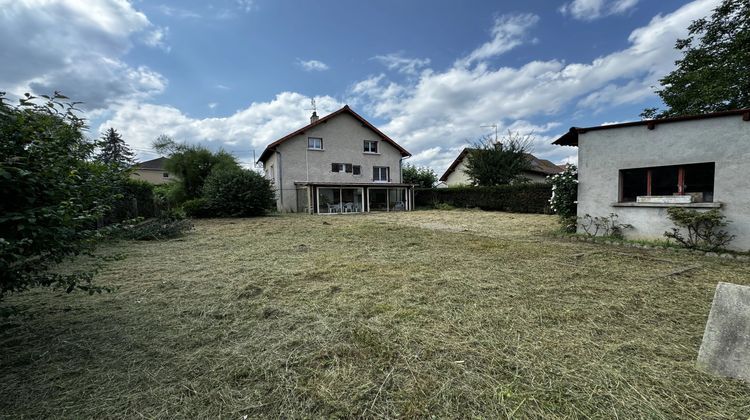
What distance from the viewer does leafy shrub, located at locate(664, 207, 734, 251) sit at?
5.96 m

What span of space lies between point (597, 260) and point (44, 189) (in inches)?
288

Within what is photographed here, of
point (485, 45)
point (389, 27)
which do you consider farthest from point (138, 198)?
point (485, 45)

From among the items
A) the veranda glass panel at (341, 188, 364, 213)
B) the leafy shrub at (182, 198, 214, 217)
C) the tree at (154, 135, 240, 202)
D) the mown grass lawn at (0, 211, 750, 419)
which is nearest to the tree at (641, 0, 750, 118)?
the mown grass lawn at (0, 211, 750, 419)

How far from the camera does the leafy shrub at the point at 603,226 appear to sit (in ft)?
24.5

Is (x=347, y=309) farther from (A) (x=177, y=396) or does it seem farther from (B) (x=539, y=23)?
(B) (x=539, y=23)

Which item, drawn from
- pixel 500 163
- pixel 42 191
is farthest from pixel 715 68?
pixel 42 191

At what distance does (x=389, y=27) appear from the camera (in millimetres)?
12469

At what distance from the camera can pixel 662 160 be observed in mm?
6695

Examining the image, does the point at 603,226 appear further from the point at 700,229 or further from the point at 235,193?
the point at 235,193

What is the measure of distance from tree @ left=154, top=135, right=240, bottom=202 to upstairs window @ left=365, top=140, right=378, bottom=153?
36.2ft

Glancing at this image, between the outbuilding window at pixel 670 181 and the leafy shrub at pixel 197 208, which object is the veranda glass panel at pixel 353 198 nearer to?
the leafy shrub at pixel 197 208

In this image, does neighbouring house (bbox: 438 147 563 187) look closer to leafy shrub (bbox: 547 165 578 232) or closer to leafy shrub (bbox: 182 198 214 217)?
leafy shrub (bbox: 547 165 578 232)

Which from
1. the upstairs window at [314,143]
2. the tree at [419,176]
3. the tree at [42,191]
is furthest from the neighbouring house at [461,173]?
the tree at [42,191]

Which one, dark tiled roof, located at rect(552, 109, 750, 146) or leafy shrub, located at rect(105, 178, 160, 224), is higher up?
dark tiled roof, located at rect(552, 109, 750, 146)
